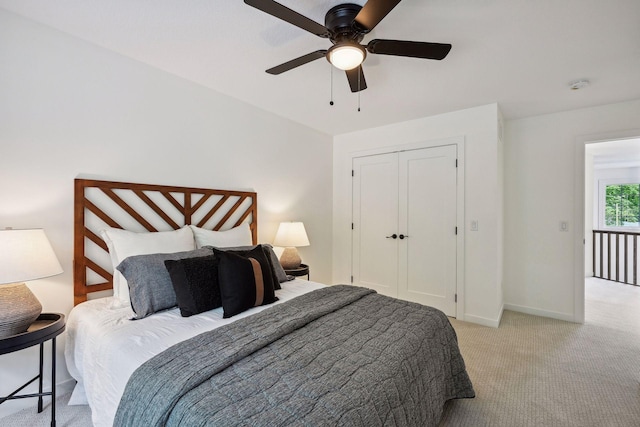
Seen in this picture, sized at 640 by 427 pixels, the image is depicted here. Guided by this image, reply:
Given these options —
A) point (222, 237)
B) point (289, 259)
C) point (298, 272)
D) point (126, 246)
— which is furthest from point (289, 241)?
point (126, 246)

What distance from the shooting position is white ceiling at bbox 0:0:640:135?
173 centimetres

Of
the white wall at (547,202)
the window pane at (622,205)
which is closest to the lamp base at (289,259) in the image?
the white wall at (547,202)

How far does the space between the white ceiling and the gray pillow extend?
152 cm

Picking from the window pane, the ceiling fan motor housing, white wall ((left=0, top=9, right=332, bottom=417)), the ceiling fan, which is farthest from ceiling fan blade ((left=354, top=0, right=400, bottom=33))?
the window pane

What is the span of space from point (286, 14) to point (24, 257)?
183 cm

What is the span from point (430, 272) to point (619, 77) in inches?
99.4

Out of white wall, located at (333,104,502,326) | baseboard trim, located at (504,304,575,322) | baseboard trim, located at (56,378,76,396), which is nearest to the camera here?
baseboard trim, located at (56,378,76,396)

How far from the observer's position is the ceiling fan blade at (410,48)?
64.1 inches

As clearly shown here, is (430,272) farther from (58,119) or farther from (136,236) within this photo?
(58,119)

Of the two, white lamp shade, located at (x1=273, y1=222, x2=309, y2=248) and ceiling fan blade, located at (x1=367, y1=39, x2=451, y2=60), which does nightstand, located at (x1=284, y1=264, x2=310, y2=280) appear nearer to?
white lamp shade, located at (x1=273, y1=222, x2=309, y2=248)

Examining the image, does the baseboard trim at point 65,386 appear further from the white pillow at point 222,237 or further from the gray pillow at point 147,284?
the white pillow at point 222,237

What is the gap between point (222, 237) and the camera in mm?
2662

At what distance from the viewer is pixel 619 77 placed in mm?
2537

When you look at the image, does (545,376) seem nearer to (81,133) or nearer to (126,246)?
(126,246)
